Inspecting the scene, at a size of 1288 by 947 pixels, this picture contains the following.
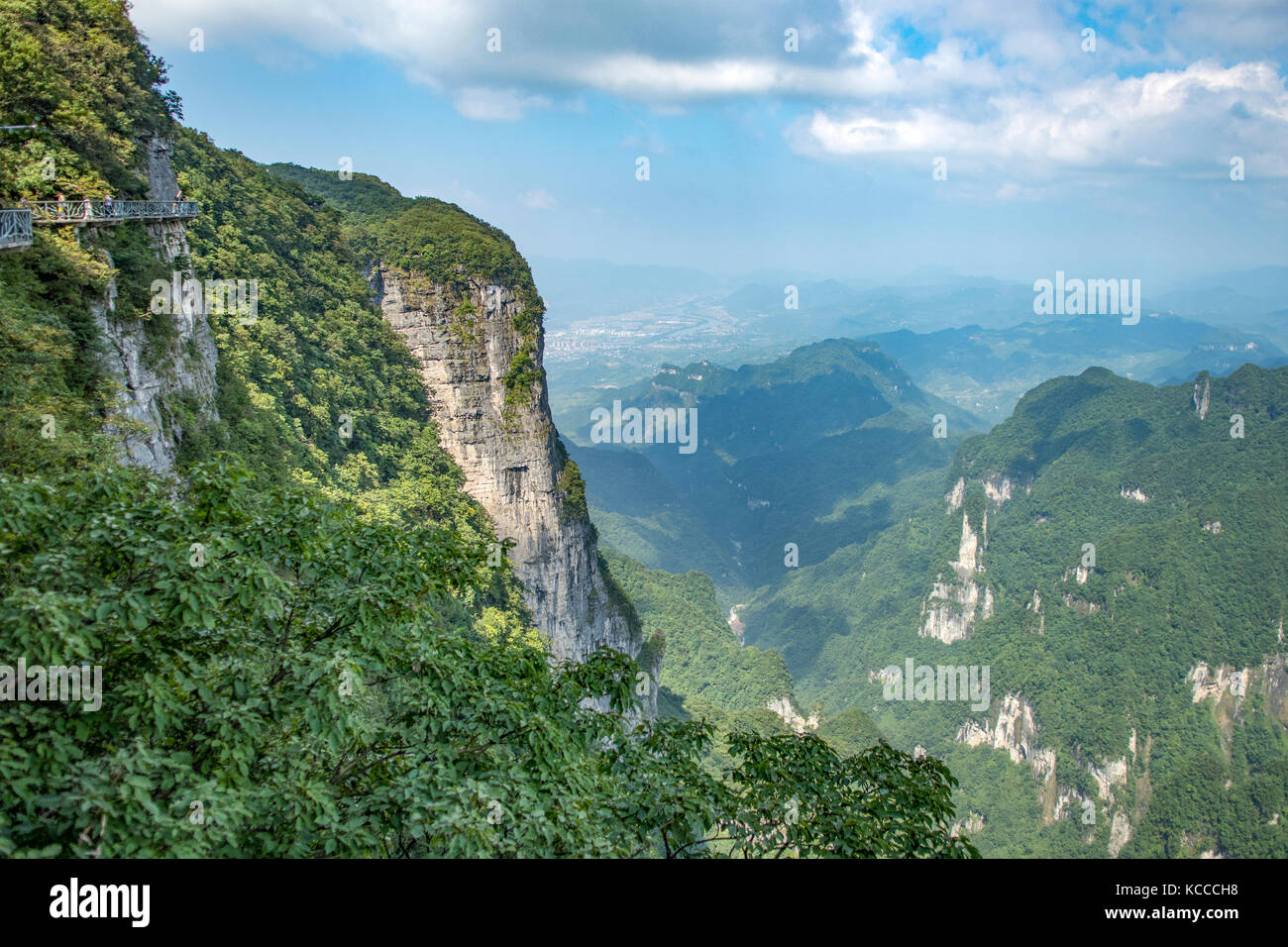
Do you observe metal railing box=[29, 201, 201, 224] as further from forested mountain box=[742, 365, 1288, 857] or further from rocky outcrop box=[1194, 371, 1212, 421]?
rocky outcrop box=[1194, 371, 1212, 421]

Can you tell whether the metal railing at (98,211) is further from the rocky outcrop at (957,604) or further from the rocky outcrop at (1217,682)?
the rocky outcrop at (957,604)

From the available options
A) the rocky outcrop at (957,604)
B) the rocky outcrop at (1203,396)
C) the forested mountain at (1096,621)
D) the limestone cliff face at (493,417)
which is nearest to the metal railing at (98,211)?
the limestone cliff face at (493,417)

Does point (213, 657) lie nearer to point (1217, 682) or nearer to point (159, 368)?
point (159, 368)

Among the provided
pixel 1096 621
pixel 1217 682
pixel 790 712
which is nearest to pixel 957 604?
pixel 1096 621

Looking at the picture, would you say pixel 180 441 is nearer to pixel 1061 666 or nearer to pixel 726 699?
pixel 726 699
